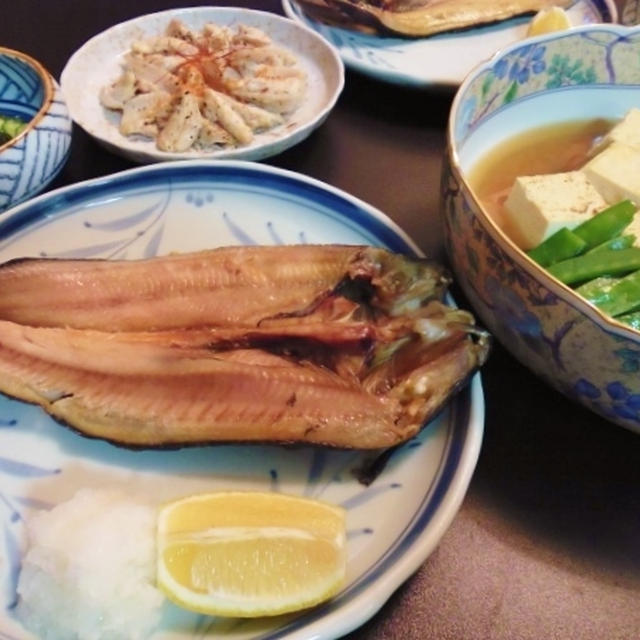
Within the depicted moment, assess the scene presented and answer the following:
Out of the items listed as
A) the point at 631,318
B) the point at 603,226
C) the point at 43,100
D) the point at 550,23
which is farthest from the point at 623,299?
the point at 43,100

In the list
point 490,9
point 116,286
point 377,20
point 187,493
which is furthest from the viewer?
point 490,9

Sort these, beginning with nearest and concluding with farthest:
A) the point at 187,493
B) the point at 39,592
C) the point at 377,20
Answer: the point at 39,592 < the point at 187,493 < the point at 377,20

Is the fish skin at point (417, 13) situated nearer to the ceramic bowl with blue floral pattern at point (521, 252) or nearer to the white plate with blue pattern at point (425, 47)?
the white plate with blue pattern at point (425, 47)

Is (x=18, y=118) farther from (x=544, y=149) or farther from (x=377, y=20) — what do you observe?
(x=544, y=149)

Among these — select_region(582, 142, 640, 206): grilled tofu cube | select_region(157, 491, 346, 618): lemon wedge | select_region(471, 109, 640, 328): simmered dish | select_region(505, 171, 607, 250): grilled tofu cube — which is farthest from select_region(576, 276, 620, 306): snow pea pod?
select_region(157, 491, 346, 618): lemon wedge

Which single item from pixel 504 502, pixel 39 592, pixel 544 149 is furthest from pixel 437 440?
pixel 544 149

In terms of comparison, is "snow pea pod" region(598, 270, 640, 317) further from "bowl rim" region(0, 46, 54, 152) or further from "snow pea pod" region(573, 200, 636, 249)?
"bowl rim" region(0, 46, 54, 152)

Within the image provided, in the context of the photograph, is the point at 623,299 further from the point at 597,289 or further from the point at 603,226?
the point at 603,226
